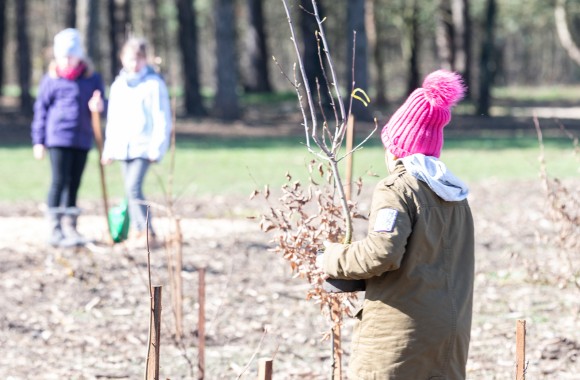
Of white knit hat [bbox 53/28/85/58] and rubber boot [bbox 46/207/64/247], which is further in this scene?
rubber boot [bbox 46/207/64/247]

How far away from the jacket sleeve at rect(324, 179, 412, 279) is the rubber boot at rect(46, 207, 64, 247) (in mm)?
5867

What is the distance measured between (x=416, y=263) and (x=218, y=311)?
2.22m

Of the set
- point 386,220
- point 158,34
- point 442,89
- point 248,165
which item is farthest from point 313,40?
point 386,220

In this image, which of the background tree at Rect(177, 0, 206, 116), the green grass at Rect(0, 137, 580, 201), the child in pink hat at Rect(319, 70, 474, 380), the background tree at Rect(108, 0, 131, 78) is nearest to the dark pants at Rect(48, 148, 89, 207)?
the green grass at Rect(0, 137, 580, 201)

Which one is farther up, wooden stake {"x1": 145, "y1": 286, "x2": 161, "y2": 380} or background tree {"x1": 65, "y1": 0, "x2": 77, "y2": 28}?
background tree {"x1": 65, "y1": 0, "x2": 77, "y2": 28}

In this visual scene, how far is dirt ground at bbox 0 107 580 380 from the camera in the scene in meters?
5.71

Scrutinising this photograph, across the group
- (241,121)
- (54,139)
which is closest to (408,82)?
(241,121)

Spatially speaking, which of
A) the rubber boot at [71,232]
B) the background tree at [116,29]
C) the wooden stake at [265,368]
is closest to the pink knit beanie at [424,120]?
the wooden stake at [265,368]

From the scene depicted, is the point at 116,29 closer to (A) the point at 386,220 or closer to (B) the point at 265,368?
(A) the point at 386,220

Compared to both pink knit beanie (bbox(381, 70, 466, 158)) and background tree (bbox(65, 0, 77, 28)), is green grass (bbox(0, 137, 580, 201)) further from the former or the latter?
pink knit beanie (bbox(381, 70, 466, 158))

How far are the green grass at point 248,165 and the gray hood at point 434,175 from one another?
9.33 m

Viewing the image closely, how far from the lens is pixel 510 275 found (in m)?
8.17

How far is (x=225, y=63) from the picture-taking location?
84.5 ft

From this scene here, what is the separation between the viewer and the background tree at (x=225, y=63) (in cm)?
2503
